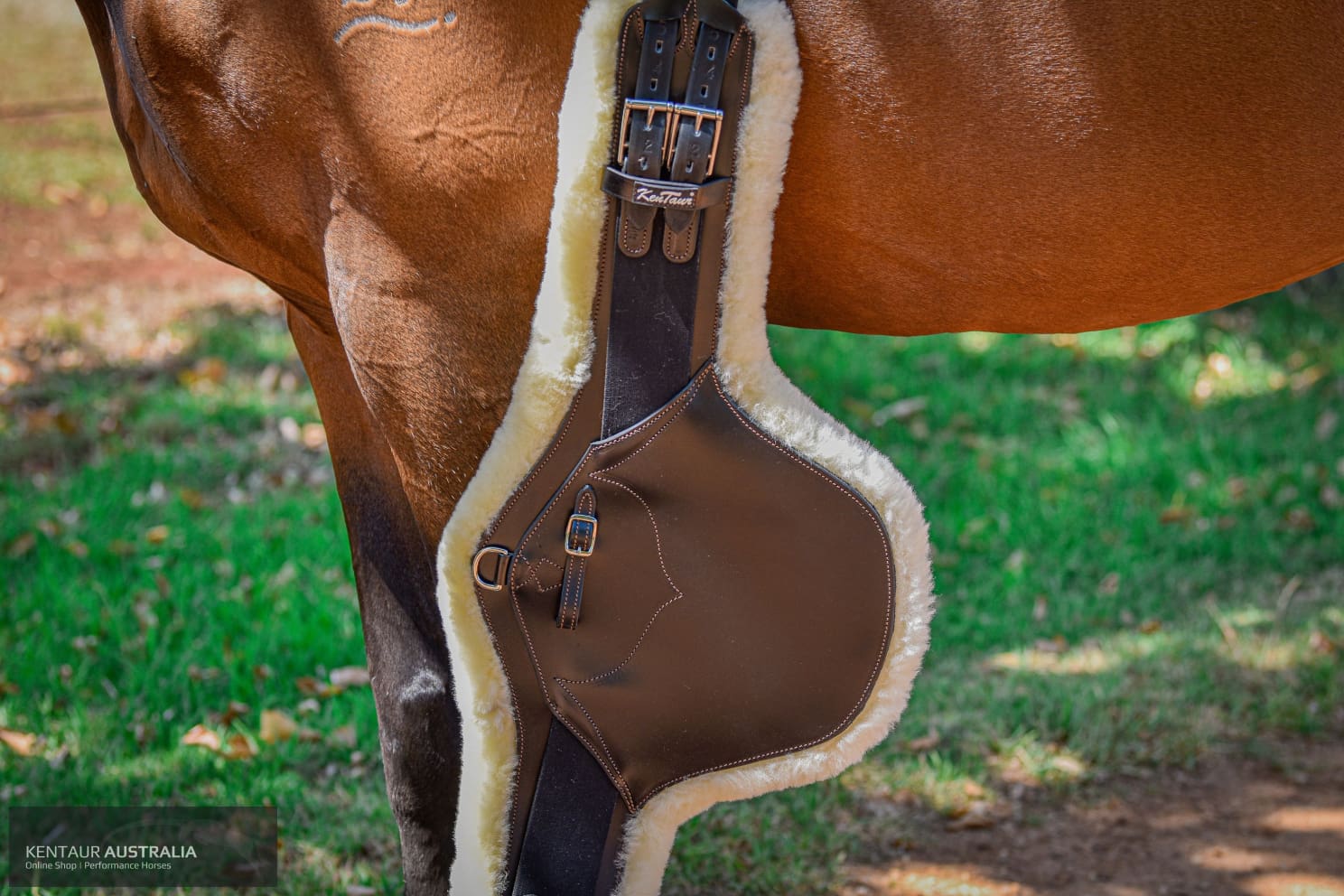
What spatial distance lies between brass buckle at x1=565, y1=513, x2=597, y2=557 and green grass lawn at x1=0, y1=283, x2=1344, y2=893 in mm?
1230

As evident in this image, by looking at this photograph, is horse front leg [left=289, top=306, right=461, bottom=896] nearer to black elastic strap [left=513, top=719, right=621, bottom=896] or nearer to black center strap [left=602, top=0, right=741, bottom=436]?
black elastic strap [left=513, top=719, right=621, bottom=896]

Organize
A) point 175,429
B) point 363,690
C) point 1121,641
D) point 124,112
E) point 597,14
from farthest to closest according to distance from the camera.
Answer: point 175,429
point 1121,641
point 363,690
point 124,112
point 597,14

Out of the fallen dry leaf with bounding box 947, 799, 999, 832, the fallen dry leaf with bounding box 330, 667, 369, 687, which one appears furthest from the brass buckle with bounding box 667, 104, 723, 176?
the fallen dry leaf with bounding box 330, 667, 369, 687

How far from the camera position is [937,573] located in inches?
141

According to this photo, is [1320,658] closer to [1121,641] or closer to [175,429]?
[1121,641]

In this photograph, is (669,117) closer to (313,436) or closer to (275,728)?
(275,728)

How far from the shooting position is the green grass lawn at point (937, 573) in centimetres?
264

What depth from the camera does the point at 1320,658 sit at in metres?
3.12

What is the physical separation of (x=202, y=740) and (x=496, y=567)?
66.6 inches

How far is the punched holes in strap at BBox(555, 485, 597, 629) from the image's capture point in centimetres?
136

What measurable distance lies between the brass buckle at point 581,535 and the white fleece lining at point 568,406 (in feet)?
0.28

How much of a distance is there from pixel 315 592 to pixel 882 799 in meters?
1.77

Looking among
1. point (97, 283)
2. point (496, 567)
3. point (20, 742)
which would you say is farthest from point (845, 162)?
point (97, 283)

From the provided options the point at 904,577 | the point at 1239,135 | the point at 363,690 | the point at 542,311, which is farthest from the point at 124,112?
the point at 363,690
